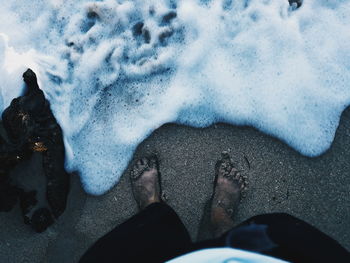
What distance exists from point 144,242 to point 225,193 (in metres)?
0.52

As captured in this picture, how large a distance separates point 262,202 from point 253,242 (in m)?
0.40

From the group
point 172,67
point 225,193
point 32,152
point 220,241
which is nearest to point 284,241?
point 220,241

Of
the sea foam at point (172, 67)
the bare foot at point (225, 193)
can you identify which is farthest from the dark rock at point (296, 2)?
the bare foot at point (225, 193)

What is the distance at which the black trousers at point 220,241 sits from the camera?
5.35ft

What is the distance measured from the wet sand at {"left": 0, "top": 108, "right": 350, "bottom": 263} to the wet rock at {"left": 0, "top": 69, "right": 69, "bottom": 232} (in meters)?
0.06

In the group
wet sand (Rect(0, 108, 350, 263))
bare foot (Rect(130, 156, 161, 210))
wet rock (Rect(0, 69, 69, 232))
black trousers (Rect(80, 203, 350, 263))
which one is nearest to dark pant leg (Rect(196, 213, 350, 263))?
black trousers (Rect(80, 203, 350, 263))

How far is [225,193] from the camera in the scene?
2.02 metres

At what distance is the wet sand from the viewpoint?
2.01 meters

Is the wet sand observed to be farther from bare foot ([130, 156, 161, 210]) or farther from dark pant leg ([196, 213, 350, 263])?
dark pant leg ([196, 213, 350, 263])

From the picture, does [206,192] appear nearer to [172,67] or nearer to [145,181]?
[145,181]

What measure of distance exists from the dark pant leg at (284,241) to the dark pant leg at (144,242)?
138 millimetres

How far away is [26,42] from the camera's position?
2.17 m

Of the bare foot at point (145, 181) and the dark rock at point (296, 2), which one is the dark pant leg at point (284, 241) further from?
the dark rock at point (296, 2)

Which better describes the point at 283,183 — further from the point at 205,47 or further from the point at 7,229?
the point at 7,229
